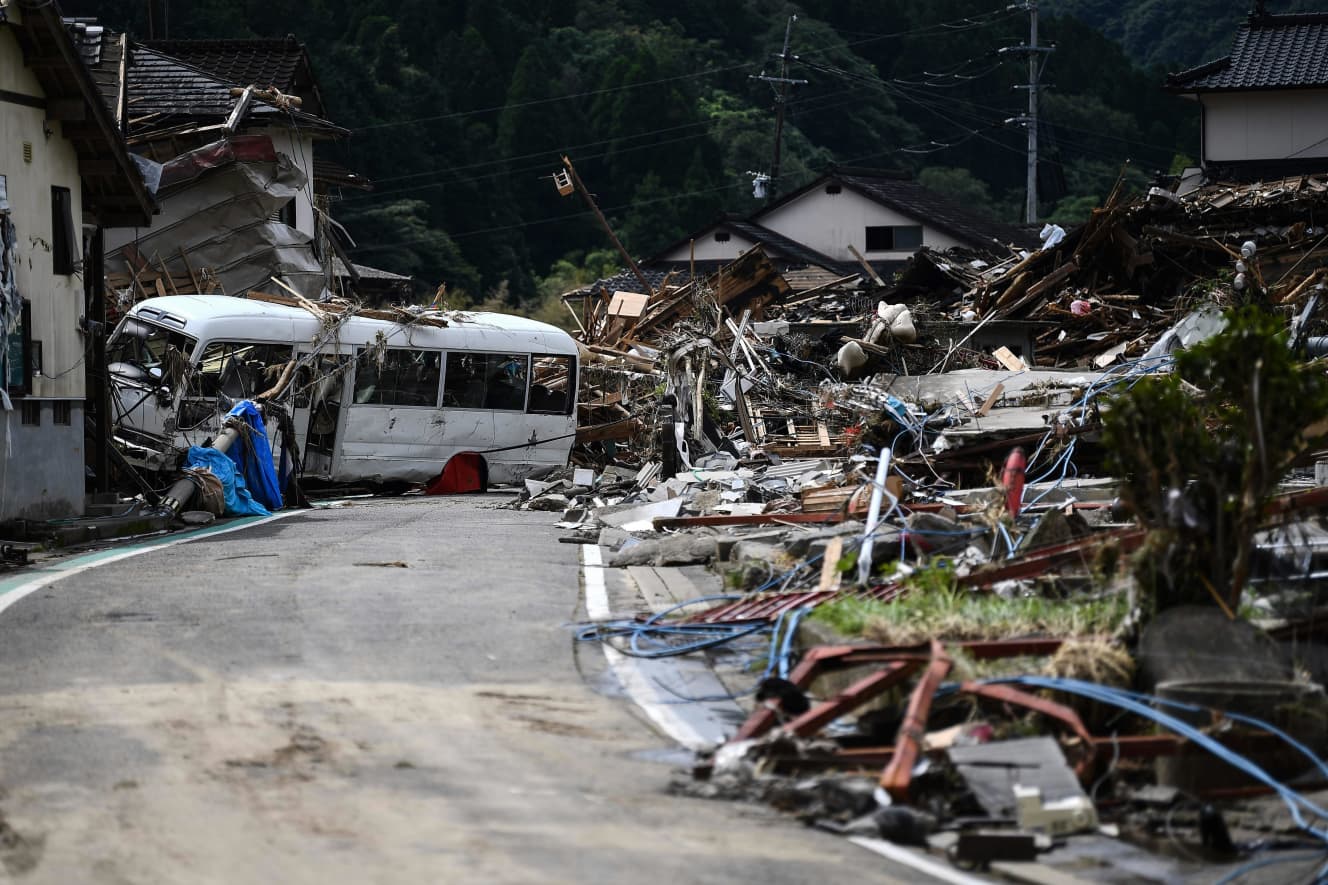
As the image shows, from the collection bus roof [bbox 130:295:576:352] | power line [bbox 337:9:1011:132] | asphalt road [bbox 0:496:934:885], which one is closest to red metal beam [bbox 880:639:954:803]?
asphalt road [bbox 0:496:934:885]

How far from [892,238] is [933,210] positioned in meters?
2.04

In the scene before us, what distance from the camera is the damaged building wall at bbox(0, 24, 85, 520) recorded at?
58.0 feet

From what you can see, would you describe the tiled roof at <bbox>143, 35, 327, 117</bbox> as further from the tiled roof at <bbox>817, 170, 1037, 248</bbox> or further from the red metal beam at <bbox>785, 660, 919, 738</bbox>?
the red metal beam at <bbox>785, 660, 919, 738</bbox>

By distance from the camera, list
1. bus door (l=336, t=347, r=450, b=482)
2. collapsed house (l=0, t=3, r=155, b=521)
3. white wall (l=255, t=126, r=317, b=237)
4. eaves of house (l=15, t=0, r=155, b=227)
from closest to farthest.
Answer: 1. collapsed house (l=0, t=3, r=155, b=521)
2. eaves of house (l=15, t=0, r=155, b=227)
3. bus door (l=336, t=347, r=450, b=482)
4. white wall (l=255, t=126, r=317, b=237)

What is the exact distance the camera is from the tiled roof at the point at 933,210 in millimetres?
58625

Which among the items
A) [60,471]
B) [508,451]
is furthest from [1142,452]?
[508,451]

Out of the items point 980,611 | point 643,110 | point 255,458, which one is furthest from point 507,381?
point 643,110

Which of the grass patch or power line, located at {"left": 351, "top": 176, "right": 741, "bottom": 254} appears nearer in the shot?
the grass patch

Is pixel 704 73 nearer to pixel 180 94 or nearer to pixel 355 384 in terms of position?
pixel 180 94

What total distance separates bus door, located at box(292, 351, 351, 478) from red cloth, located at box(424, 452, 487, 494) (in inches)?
70.0

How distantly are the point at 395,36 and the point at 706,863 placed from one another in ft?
211

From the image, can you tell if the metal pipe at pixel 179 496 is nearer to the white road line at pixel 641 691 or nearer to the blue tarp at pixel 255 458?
the blue tarp at pixel 255 458

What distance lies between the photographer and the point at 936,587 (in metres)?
9.90

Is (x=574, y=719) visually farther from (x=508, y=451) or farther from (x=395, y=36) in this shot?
(x=395, y=36)
